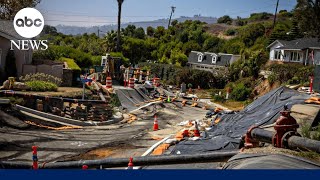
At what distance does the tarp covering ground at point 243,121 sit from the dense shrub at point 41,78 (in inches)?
227

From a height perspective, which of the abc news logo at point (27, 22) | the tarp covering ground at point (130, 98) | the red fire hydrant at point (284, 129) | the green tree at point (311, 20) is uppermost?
the green tree at point (311, 20)

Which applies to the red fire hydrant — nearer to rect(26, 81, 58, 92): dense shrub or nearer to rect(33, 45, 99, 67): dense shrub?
rect(26, 81, 58, 92): dense shrub

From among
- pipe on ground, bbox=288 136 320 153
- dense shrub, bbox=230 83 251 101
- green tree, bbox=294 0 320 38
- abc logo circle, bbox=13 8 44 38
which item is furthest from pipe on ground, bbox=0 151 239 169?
dense shrub, bbox=230 83 251 101

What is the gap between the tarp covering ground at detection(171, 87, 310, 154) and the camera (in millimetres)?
7195

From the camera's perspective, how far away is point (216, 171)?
10.7 feet

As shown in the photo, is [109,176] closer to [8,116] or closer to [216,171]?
[216,171]

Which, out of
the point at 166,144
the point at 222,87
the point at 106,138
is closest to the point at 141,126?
the point at 106,138

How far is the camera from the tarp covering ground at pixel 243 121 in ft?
23.6

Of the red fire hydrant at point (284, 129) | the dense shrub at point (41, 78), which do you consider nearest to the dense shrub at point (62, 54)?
the dense shrub at point (41, 78)

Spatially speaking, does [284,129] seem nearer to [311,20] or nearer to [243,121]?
[243,121]

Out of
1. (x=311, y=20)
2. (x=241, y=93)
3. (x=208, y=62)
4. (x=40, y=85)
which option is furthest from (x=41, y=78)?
(x=208, y=62)

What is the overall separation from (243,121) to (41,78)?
6.79 metres

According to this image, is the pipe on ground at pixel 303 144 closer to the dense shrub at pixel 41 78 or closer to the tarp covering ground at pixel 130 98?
the dense shrub at pixel 41 78

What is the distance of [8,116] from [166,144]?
4.16 meters
